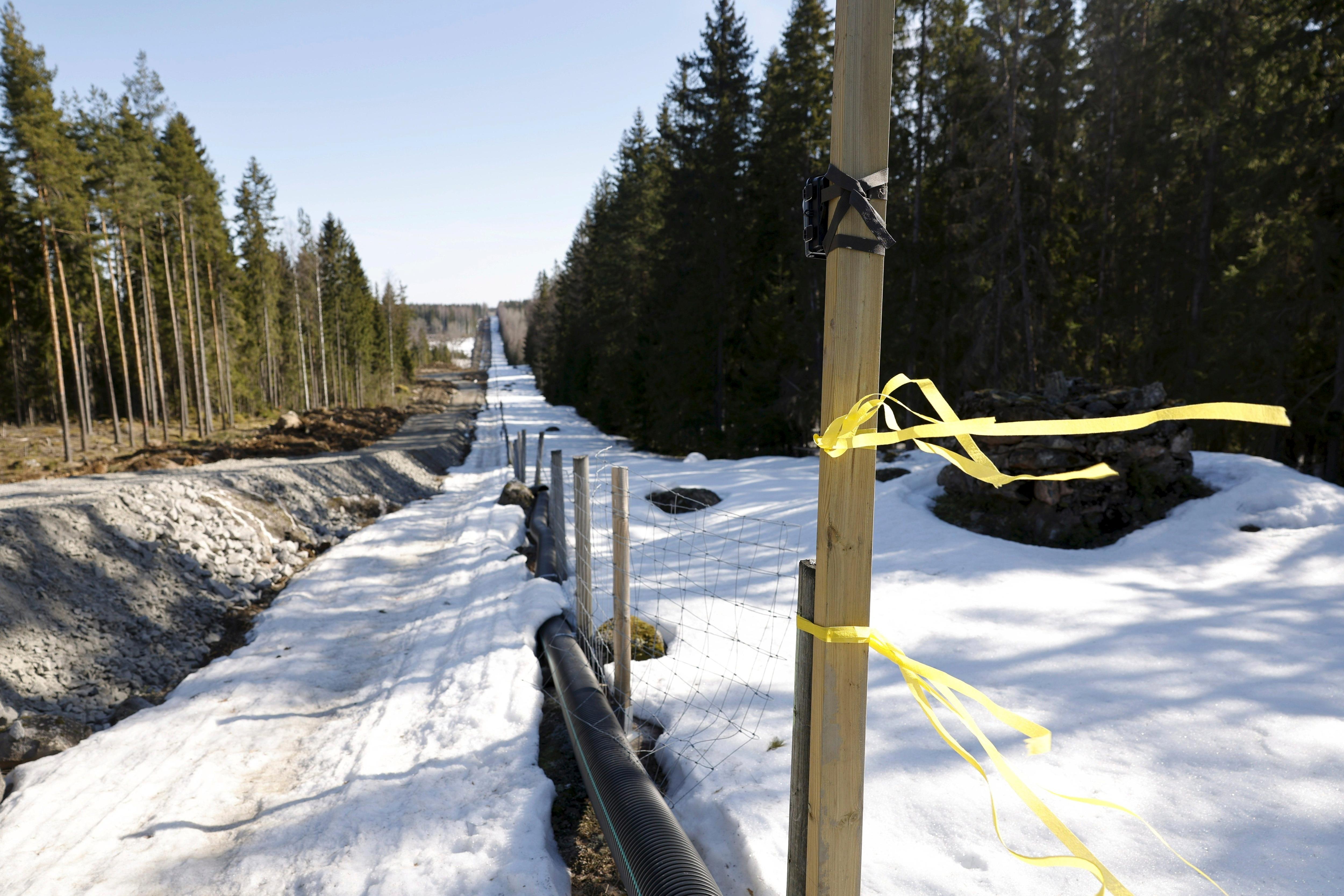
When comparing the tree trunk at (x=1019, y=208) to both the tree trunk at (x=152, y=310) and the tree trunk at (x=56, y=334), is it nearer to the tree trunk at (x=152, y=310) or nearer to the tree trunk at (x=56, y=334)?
the tree trunk at (x=152, y=310)

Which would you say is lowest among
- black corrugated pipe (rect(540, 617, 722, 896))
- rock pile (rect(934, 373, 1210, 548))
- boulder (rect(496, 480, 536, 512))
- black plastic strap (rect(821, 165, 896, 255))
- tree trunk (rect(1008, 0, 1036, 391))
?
boulder (rect(496, 480, 536, 512))

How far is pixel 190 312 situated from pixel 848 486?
1386 inches

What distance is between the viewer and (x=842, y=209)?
172cm

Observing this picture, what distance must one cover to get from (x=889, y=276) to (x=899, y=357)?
92.4 inches

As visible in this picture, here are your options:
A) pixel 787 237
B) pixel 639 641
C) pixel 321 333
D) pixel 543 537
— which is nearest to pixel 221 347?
pixel 321 333

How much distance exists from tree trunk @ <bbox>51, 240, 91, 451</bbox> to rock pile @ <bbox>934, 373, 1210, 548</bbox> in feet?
91.5

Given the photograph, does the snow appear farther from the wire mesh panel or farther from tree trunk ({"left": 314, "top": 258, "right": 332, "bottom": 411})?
tree trunk ({"left": 314, "top": 258, "right": 332, "bottom": 411})

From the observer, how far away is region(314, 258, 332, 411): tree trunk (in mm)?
42781

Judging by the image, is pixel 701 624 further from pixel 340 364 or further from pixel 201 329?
pixel 340 364

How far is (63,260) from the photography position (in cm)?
2334

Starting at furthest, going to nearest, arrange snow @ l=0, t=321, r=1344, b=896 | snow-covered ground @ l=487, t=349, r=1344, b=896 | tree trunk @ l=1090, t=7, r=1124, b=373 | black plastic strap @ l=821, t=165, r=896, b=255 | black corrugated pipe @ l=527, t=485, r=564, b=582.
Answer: tree trunk @ l=1090, t=7, r=1124, b=373, black corrugated pipe @ l=527, t=485, r=564, b=582, snow @ l=0, t=321, r=1344, b=896, snow-covered ground @ l=487, t=349, r=1344, b=896, black plastic strap @ l=821, t=165, r=896, b=255

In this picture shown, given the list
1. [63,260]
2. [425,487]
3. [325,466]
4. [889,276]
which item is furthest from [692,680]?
[63,260]

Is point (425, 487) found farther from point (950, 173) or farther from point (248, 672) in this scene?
point (950, 173)

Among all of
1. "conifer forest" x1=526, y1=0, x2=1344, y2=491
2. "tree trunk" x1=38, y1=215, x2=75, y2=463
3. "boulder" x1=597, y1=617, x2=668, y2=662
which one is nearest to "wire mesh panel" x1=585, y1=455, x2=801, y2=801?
"boulder" x1=597, y1=617, x2=668, y2=662
